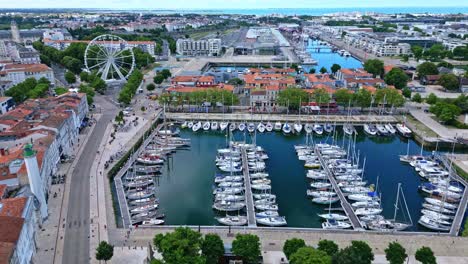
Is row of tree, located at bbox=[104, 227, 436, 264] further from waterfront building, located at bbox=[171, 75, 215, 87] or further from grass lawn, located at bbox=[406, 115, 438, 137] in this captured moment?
waterfront building, located at bbox=[171, 75, 215, 87]

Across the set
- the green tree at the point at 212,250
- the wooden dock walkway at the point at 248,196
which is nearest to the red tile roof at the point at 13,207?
the green tree at the point at 212,250

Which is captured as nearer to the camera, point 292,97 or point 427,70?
point 292,97

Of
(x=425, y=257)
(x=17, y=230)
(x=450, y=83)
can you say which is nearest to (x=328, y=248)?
(x=425, y=257)

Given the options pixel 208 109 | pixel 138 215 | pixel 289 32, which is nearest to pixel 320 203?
pixel 138 215

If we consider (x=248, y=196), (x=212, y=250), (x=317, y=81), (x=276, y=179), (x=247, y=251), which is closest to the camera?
(x=247, y=251)

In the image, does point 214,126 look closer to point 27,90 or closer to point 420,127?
point 420,127

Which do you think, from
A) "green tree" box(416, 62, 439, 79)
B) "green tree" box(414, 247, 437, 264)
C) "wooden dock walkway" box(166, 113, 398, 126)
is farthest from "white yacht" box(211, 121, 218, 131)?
"green tree" box(416, 62, 439, 79)
